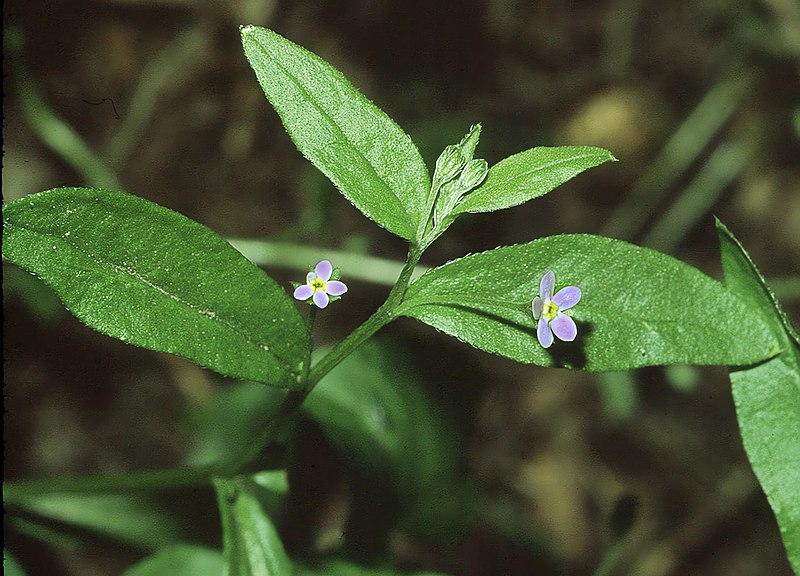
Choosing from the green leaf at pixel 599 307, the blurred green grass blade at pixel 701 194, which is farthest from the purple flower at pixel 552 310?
the blurred green grass blade at pixel 701 194

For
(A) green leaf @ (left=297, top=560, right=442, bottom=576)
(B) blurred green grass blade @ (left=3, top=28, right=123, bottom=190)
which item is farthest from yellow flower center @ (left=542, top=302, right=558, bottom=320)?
(B) blurred green grass blade @ (left=3, top=28, right=123, bottom=190)

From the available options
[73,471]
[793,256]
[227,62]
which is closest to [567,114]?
[793,256]

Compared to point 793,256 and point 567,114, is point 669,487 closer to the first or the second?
point 793,256

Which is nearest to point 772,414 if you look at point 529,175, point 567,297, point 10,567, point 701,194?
point 567,297

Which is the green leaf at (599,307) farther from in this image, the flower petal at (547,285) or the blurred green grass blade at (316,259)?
the blurred green grass blade at (316,259)

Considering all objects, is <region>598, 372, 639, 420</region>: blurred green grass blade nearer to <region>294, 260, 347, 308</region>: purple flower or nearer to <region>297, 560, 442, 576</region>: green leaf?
<region>297, 560, 442, 576</region>: green leaf

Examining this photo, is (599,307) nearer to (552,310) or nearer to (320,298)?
(552,310)
